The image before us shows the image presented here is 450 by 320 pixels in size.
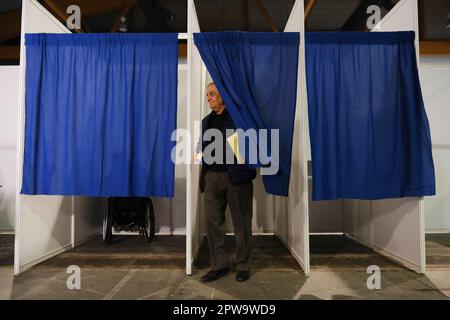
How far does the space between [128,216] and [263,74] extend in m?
2.45

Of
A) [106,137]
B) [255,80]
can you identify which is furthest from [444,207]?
[106,137]

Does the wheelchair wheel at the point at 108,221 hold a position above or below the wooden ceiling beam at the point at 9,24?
below

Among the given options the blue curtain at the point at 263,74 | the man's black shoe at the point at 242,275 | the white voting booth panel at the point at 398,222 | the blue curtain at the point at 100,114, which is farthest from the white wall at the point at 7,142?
the white voting booth panel at the point at 398,222

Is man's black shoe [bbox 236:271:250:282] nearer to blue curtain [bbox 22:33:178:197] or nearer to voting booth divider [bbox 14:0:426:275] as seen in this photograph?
voting booth divider [bbox 14:0:426:275]

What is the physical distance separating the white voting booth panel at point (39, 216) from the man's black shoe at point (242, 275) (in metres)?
1.96

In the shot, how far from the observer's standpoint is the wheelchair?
344 centimetres

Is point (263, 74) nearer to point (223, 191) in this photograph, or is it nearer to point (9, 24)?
point (223, 191)

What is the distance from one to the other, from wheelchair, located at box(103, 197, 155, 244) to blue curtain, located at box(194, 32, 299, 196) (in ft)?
6.23

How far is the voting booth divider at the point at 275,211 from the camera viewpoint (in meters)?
2.44

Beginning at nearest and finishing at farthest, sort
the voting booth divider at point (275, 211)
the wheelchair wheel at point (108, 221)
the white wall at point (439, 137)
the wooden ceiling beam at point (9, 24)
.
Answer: the voting booth divider at point (275, 211)
the wheelchair wheel at point (108, 221)
the white wall at point (439, 137)
the wooden ceiling beam at point (9, 24)

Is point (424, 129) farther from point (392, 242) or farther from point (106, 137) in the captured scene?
point (106, 137)

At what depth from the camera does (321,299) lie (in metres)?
1.99

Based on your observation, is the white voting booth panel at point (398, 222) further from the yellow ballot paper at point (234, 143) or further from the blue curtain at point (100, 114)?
the blue curtain at point (100, 114)

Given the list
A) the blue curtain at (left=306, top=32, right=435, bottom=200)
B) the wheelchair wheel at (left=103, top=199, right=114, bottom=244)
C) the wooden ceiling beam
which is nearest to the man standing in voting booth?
the blue curtain at (left=306, top=32, right=435, bottom=200)
